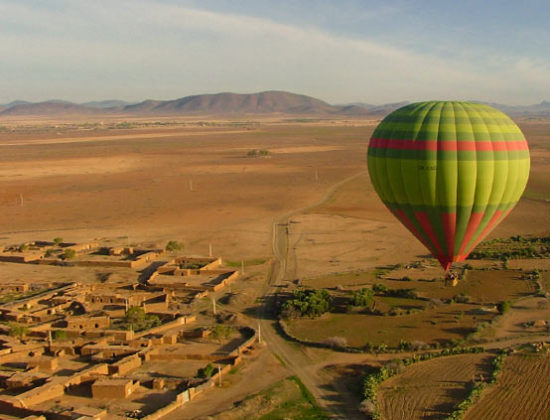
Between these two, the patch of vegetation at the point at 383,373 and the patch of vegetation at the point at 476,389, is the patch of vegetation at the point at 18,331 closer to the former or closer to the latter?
the patch of vegetation at the point at 383,373

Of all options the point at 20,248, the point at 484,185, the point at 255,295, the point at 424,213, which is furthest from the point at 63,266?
the point at 484,185

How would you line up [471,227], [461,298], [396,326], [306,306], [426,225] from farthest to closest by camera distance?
[461,298] → [306,306] → [396,326] → [426,225] → [471,227]

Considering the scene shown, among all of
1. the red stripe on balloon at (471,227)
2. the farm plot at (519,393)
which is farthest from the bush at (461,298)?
the farm plot at (519,393)

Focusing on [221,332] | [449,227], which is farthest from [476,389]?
[221,332]

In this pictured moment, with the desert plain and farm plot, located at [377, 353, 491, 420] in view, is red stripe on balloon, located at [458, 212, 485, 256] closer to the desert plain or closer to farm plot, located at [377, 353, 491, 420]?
the desert plain

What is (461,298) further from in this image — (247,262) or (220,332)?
(247,262)

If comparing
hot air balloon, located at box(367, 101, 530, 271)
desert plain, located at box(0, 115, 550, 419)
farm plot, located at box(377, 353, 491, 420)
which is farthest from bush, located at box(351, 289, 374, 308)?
farm plot, located at box(377, 353, 491, 420)

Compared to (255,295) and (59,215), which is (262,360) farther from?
(59,215)
